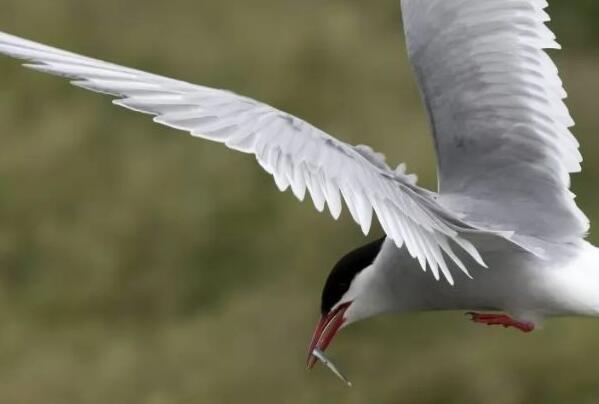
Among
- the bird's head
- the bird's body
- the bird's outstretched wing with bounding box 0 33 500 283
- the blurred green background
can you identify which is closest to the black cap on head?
the bird's head

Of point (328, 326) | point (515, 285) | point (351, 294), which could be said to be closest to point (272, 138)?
point (515, 285)

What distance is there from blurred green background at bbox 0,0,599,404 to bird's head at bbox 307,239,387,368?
173cm

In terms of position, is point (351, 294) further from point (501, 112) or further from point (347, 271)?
point (501, 112)

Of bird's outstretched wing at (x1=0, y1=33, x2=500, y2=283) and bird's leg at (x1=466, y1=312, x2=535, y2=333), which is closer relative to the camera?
bird's outstretched wing at (x1=0, y1=33, x2=500, y2=283)

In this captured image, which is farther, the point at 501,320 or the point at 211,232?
the point at 211,232

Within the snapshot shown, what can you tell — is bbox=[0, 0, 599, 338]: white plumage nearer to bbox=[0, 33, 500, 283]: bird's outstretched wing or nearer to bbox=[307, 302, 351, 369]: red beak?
bbox=[307, 302, 351, 369]: red beak

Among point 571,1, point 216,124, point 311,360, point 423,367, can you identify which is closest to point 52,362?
point 423,367

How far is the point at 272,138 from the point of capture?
4.13m

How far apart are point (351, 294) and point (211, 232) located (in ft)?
10.8

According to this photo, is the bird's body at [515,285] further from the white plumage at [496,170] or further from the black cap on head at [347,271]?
the black cap on head at [347,271]

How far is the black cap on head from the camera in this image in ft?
16.5

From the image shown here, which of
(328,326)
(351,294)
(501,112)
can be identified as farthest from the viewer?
(328,326)

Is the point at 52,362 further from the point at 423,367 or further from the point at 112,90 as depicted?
the point at 112,90

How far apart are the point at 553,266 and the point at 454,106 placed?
1.52ft
